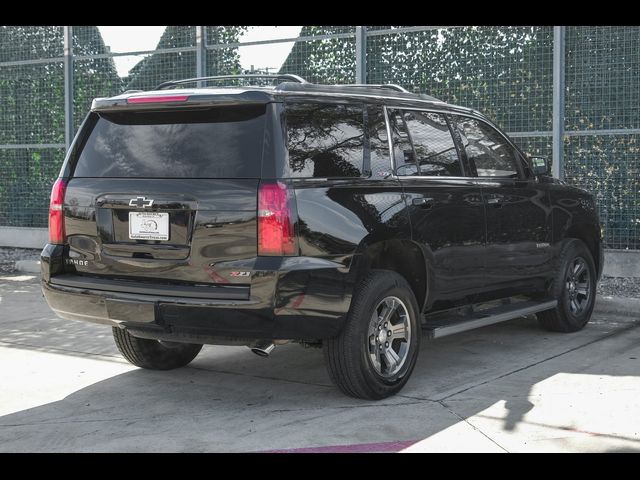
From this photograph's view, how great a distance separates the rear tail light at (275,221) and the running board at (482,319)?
1.53 m

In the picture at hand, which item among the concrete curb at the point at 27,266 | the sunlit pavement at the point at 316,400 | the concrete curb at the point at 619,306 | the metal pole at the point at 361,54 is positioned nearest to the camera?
the sunlit pavement at the point at 316,400

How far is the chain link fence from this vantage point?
1109 cm

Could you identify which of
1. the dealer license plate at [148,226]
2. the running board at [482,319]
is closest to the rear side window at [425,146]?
the running board at [482,319]

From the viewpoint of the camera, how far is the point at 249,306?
5.43m

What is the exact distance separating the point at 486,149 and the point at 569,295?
168 centimetres

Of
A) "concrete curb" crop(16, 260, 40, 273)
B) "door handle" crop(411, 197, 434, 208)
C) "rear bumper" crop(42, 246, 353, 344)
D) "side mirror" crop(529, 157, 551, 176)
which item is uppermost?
"side mirror" crop(529, 157, 551, 176)

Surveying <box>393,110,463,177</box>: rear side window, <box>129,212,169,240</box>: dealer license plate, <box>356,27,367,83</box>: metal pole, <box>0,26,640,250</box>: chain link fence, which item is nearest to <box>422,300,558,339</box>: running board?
<box>393,110,463,177</box>: rear side window

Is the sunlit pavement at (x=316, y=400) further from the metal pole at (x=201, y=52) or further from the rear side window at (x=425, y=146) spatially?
the metal pole at (x=201, y=52)

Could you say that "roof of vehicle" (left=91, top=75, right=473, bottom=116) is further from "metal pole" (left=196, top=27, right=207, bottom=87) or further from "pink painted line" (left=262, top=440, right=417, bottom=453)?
"metal pole" (left=196, top=27, right=207, bottom=87)

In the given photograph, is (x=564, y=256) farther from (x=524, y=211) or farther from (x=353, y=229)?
(x=353, y=229)

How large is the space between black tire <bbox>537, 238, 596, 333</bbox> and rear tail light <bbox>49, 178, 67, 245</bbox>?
13.5 feet

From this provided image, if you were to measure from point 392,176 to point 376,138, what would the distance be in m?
0.27

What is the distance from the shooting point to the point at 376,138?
6.32 metres

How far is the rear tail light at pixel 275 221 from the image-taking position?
542cm
